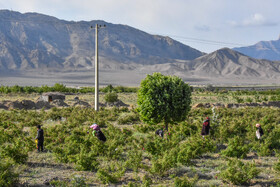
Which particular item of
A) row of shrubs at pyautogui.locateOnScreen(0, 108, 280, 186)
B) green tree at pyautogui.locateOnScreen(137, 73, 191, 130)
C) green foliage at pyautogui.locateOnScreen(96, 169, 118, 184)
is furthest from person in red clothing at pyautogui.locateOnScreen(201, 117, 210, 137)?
green foliage at pyautogui.locateOnScreen(96, 169, 118, 184)

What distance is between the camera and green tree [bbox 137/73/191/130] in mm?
15500

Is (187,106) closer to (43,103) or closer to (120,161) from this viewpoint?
(120,161)

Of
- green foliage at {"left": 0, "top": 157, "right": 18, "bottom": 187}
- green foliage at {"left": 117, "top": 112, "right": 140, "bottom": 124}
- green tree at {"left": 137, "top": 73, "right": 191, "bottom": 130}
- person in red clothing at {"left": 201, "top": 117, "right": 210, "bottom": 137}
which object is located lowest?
green foliage at {"left": 117, "top": 112, "right": 140, "bottom": 124}

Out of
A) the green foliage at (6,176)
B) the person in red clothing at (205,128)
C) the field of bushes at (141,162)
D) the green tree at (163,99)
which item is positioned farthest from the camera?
the green tree at (163,99)

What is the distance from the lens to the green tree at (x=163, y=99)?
50.9ft

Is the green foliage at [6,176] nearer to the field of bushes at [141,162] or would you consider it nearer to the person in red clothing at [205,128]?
the field of bushes at [141,162]

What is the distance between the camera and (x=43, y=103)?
34688 mm

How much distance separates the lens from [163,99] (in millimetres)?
15648

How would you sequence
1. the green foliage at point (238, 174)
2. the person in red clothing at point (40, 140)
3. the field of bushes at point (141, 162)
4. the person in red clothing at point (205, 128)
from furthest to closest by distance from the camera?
the person in red clothing at point (205, 128), the person in red clothing at point (40, 140), the field of bushes at point (141, 162), the green foliage at point (238, 174)

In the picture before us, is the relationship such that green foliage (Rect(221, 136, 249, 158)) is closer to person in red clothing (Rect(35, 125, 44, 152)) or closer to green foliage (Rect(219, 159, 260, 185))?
green foliage (Rect(219, 159, 260, 185))

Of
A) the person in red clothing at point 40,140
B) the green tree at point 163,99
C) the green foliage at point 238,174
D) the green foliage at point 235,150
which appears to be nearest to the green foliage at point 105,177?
the green foliage at point 238,174

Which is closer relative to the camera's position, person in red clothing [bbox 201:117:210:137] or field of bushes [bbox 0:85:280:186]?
field of bushes [bbox 0:85:280:186]

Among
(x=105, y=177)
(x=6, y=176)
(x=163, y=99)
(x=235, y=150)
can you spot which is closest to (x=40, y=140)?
(x=6, y=176)

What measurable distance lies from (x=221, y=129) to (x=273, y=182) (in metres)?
5.91
